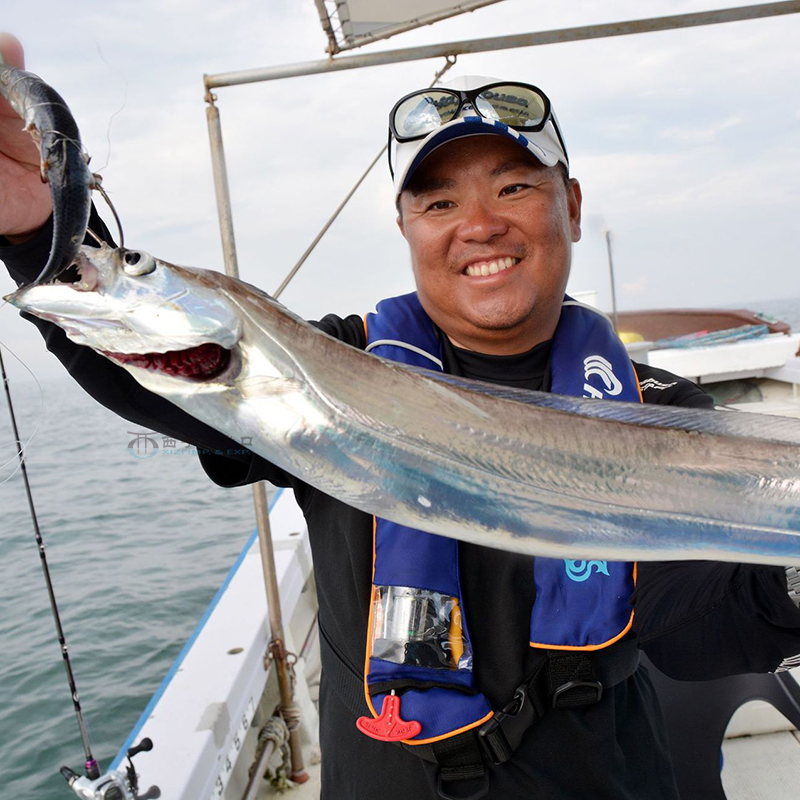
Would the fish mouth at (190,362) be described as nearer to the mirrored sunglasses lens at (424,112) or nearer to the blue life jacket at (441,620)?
the blue life jacket at (441,620)

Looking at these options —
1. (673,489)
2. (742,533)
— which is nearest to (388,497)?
(673,489)

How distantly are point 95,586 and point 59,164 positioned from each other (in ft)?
28.4

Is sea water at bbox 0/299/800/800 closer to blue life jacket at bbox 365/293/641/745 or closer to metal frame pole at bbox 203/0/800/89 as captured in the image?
blue life jacket at bbox 365/293/641/745

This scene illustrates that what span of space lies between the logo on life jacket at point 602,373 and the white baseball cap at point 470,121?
597 mm

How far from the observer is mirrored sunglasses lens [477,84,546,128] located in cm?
203

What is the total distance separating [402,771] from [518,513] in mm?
896

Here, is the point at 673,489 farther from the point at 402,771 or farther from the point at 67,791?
the point at 67,791

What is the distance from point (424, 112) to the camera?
211 cm

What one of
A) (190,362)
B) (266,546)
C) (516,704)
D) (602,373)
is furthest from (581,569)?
(266,546)

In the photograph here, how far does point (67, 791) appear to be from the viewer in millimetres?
4777

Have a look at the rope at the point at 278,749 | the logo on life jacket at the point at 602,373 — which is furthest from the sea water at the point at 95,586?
the rope at the point at 278,749

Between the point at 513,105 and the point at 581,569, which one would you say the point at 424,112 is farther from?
the point at 581,569

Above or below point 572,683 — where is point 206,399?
above

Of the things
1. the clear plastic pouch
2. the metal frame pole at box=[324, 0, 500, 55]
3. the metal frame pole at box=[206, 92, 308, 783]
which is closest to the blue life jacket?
the clear plastic pouch
